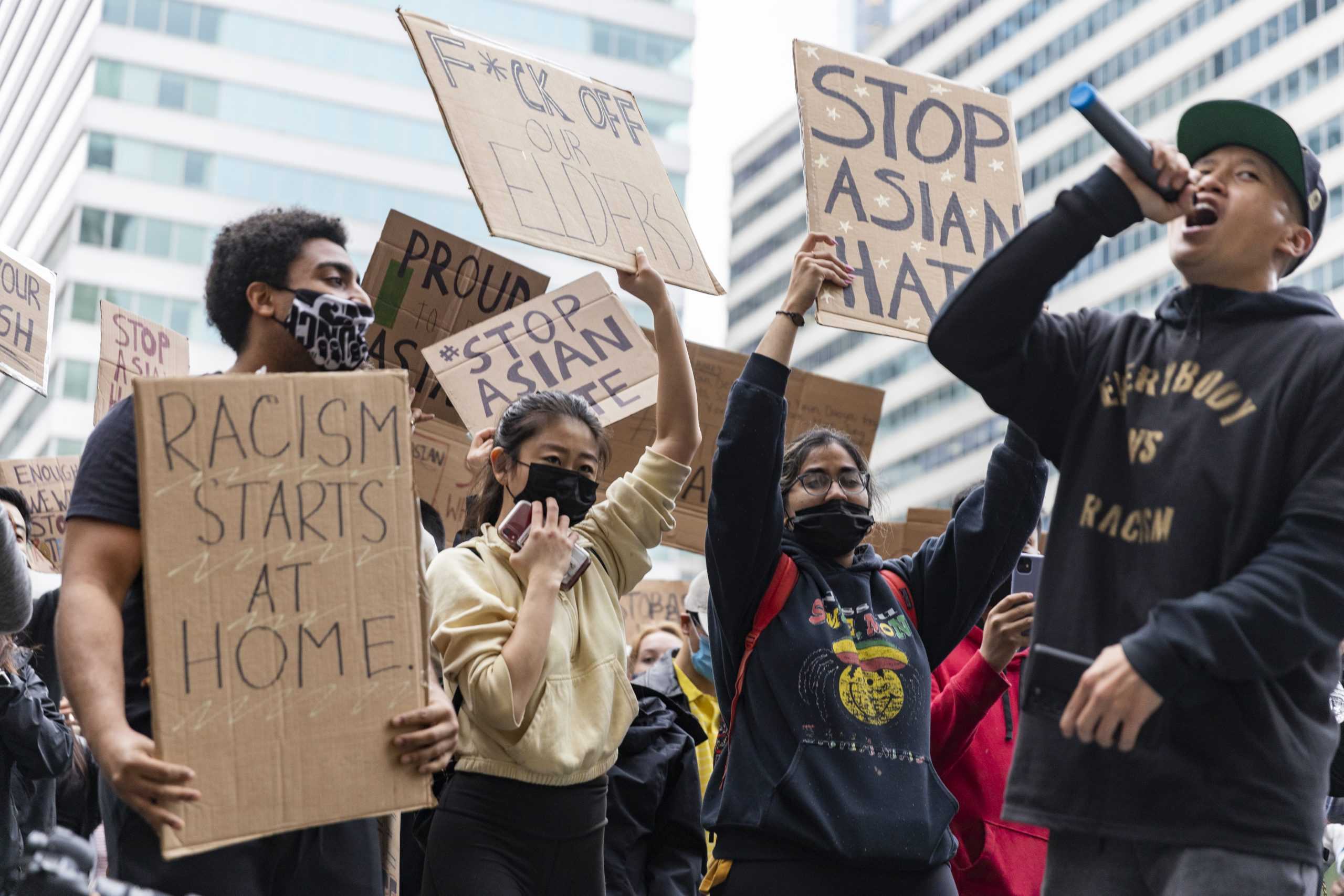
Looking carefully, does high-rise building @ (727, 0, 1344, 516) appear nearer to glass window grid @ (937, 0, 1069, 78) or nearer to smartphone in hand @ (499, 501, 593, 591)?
glass window grid @ (937, 0, 1069, 78)

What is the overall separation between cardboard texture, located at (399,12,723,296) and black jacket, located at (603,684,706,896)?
1.27 m

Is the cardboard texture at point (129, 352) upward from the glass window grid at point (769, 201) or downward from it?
downward

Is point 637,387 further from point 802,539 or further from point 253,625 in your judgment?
point 253,625

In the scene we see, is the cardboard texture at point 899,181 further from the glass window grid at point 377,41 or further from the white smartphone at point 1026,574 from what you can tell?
the glass window grid at point 377,41

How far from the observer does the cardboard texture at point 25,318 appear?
561cm

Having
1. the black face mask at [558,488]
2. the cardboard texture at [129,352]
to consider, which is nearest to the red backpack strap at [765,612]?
the black face mask at [558,488]

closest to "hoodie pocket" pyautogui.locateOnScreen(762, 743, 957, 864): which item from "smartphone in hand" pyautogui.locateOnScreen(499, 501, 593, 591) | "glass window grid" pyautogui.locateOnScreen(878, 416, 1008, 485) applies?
"smartphone in hand" pyautogui.locateOnScreen(499, 501, 593, 591)

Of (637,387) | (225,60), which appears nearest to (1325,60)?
(225,60)

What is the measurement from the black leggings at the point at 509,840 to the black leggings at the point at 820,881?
13.7 inches

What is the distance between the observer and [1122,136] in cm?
268

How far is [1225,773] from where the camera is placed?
2516mm

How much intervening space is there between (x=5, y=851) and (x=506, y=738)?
2.45m

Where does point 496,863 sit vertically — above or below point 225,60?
below

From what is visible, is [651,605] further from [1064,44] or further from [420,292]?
[1064,44]
